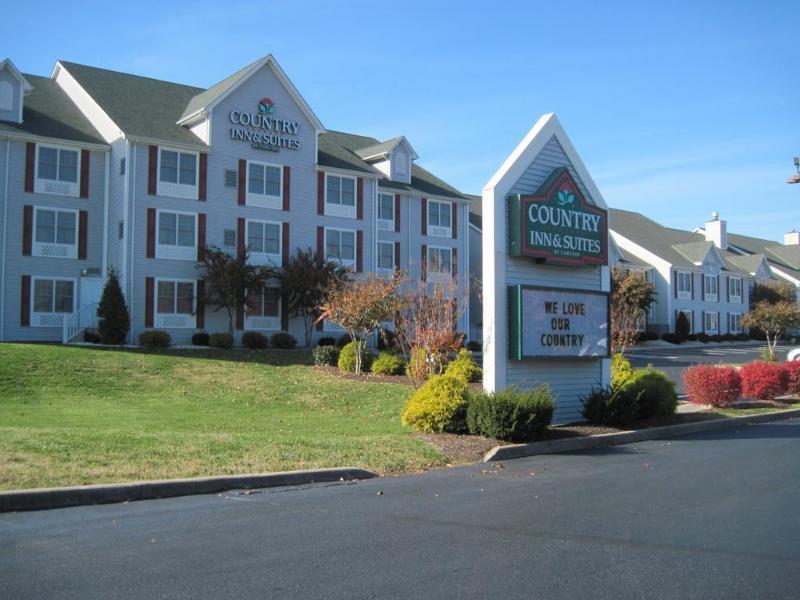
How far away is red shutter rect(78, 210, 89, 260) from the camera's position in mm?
33309

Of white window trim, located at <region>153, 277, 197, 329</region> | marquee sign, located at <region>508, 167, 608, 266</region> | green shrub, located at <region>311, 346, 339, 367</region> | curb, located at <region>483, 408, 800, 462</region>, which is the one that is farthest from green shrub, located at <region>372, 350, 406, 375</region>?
white window trim, located at <region>153, 277, 197, 329</region>

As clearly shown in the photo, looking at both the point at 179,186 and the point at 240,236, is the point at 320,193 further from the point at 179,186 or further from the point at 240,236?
the point at 179,186

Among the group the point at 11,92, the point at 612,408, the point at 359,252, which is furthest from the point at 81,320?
the point at 612,408

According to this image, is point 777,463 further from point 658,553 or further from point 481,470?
point 658,553

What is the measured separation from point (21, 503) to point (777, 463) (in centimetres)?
1004

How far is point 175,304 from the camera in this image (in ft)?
110

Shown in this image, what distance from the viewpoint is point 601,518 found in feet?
25.4

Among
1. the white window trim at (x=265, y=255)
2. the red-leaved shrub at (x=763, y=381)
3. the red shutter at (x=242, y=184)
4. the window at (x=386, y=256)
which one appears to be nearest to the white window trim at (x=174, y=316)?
the white window trim at (x=265, y=255)

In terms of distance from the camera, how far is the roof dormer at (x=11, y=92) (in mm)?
31797

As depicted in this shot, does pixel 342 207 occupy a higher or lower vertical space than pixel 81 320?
higher

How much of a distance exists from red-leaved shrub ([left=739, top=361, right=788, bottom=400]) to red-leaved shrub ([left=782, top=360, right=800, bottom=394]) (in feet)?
1.33

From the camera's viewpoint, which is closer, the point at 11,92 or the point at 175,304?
the point at 11,92

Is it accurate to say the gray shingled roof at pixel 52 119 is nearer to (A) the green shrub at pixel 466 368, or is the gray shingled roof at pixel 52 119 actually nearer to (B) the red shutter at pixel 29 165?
(B) the red shutter at pixel 29 165

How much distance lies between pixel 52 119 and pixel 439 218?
2051 centimetres
